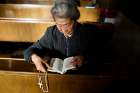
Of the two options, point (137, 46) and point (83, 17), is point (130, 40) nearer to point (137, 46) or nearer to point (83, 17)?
point (137, 46)

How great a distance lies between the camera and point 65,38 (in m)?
1.80

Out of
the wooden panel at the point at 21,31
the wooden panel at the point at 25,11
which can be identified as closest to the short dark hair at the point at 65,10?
the wooden panel at the point at 21,31

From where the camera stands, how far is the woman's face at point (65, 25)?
1.67 m

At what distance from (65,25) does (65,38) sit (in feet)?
0.47

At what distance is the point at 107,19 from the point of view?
10.6ft

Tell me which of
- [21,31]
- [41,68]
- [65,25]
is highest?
[65,25]

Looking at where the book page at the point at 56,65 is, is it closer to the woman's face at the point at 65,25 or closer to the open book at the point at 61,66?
the open book at the point at 61,66

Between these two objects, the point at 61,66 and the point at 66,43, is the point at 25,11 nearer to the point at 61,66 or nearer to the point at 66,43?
the point at 66,43

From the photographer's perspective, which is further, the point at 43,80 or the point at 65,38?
the point at 65,38

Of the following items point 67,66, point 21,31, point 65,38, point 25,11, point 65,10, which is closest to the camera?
point 67,66

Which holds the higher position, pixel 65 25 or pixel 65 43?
pixel 65 25

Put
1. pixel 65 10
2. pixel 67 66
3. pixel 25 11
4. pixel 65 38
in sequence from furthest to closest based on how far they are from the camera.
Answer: pixel 25 11
pixel 65 38
pixel 65 10
pixel 67 66

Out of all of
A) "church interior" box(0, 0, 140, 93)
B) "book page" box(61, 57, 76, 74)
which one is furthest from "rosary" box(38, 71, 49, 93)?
"book page" box(61, 57, 76, 74)

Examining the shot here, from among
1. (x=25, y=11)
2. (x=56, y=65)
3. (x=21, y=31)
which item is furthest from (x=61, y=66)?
(x=25, y=11)
